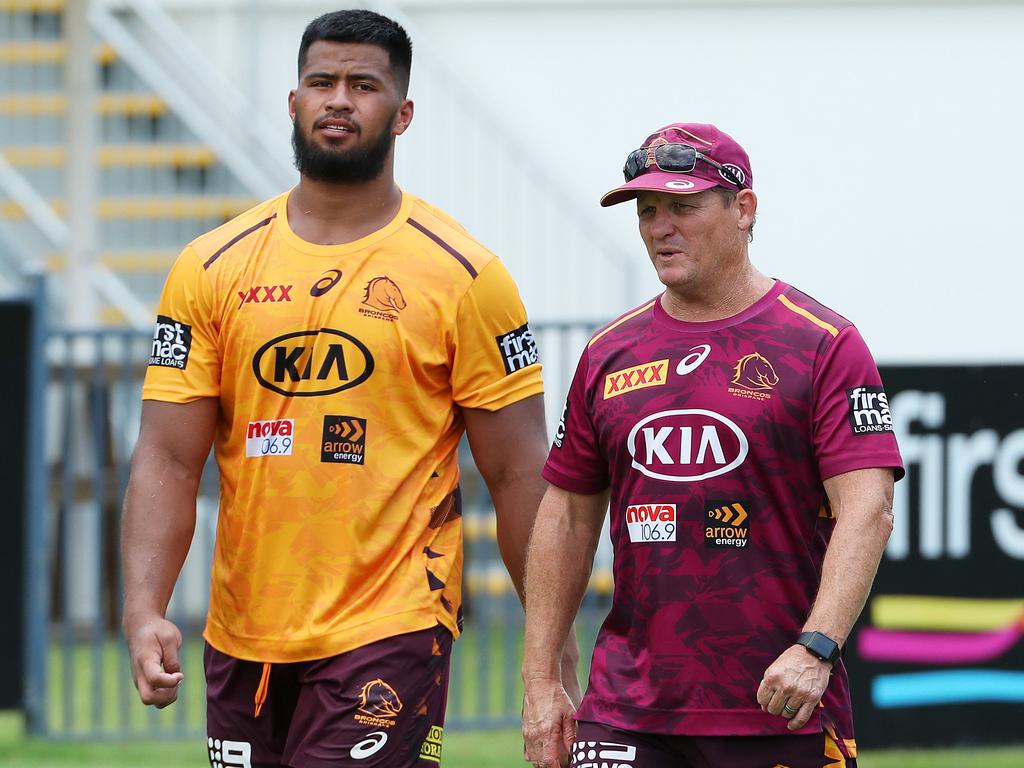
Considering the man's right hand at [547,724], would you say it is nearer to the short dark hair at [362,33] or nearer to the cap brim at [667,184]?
the cap brim at [667,184]

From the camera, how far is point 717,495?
4.48 metres

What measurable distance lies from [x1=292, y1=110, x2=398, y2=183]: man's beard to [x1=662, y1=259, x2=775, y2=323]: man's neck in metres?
0.94

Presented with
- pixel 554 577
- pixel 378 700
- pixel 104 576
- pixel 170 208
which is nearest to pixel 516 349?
pixel 554 577

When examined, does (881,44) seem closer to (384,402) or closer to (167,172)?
(167,172)

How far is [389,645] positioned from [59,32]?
35.4 feet

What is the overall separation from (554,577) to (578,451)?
1.08 feet

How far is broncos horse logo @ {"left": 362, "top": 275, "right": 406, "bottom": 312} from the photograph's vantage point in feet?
16.2

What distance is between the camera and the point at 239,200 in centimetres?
1408

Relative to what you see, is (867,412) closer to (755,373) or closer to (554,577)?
(755,373)

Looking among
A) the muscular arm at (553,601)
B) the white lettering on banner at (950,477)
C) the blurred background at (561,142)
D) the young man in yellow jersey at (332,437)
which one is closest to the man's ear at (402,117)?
the young man in yellow jersey at (332,437)

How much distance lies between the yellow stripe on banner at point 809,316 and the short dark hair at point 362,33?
1.20 meters

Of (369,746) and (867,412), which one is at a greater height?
(867,412)

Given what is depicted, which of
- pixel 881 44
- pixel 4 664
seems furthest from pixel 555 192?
pixel 4 664

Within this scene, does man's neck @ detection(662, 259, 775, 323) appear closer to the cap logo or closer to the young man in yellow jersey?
the cap logo
